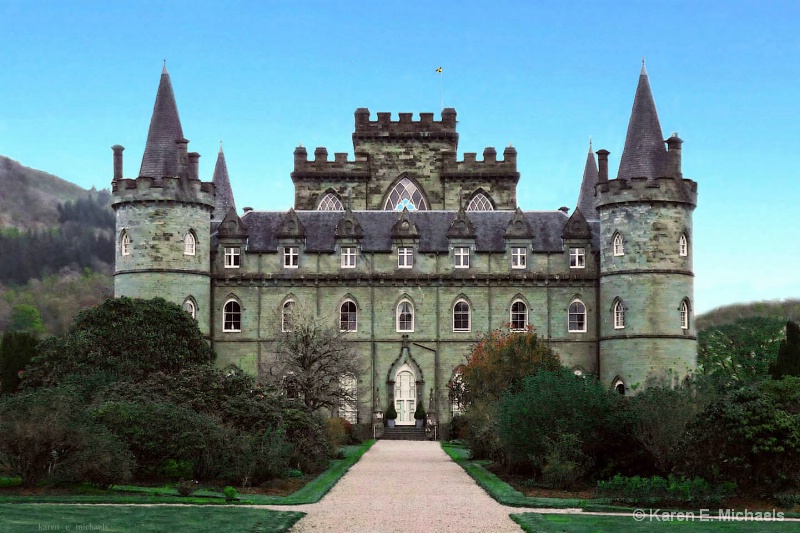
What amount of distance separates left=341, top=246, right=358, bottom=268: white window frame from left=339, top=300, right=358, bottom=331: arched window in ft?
6.22

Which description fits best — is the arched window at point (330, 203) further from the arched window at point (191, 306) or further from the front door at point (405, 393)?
the arched window at point (191, 306)

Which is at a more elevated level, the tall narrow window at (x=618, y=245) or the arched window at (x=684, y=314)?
the tall narrow window at (x=618, y=245)

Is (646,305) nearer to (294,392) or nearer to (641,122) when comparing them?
(641,122)

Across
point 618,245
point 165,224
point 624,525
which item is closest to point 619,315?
point 618,245

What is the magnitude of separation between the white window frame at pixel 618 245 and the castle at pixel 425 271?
0.41 ft

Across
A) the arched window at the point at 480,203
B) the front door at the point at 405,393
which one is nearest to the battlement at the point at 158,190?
the front door at the point at 405,393

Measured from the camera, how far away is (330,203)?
65250mm

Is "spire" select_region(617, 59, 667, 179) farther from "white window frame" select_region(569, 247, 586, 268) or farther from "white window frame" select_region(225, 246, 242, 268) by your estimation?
"white window frame" select_region(225, 246, 242, 268)

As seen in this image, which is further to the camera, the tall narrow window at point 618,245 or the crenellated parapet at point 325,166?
the crenellated parapet at point 325,166

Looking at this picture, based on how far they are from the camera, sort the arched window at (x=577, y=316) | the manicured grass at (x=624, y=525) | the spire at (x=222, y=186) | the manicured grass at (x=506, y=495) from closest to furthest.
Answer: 1. the manicured grass at (x=624, y=525)
2. the manicured grass at (x=506, y=495)
3. the arched window at (x=577, y=316)
4. the spire at (x=222, y=186)

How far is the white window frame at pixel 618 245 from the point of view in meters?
54.3

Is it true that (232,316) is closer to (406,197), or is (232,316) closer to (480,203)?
(406,197)

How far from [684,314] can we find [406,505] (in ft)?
107

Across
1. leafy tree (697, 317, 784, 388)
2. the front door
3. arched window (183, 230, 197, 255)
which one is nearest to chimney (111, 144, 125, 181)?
arched window (183, 230, 197, 255)
